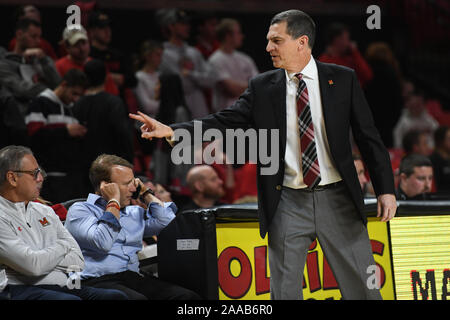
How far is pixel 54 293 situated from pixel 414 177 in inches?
141

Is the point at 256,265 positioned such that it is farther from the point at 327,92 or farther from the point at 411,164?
the point at 411,164

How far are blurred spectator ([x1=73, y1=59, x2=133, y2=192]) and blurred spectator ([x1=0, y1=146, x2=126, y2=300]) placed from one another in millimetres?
2123

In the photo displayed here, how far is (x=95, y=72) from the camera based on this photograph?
20.9ft

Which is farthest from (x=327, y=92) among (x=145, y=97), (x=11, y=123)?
(x=145, y=97)

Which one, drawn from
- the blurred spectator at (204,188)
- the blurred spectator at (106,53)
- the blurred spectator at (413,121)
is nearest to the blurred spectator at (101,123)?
the blurred spectator at (204,188)

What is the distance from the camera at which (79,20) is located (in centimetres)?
748

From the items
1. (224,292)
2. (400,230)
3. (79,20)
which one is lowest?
(224,292)

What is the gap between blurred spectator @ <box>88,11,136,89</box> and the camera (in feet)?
24.4

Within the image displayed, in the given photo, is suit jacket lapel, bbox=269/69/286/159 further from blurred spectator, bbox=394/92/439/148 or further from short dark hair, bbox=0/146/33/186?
blurred spectator, bbox=394/92/439/148

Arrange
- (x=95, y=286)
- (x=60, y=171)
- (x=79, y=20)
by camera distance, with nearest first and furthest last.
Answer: (x=95, y=286), (x=60, y=171), (x=79, y=20)

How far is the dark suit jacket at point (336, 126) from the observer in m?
3.52

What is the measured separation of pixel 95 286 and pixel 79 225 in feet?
1.26
